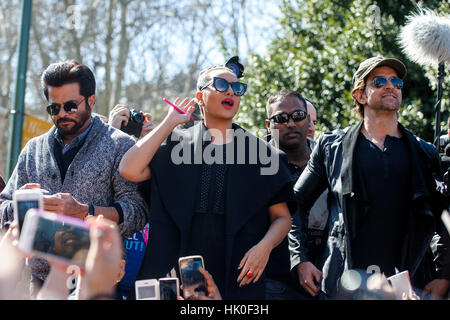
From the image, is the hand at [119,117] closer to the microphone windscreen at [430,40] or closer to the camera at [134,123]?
the camera at [134,123]

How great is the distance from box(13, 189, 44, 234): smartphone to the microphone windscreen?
3.11 meters

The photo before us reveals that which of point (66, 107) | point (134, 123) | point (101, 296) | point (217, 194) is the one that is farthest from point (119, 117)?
point (101, 296)

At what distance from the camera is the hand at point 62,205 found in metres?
3.01

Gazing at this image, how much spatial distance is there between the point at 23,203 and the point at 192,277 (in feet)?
2.73

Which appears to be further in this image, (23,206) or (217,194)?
(217,194)

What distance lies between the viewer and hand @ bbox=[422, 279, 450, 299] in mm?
3260

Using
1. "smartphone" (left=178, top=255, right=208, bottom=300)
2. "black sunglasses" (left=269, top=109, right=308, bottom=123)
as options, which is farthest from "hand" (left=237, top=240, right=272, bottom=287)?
"black sunglasses" (left=269, top=109, right=308, bottom=123)

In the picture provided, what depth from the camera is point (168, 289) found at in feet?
8.63

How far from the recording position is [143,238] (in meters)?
4.21

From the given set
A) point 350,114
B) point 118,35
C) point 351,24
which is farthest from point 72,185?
point 118,35

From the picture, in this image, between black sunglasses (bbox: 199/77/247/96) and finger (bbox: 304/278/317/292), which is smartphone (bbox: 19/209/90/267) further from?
finger (bbox: 304/278/317/292)

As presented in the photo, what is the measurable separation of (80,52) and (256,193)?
15.8 metres

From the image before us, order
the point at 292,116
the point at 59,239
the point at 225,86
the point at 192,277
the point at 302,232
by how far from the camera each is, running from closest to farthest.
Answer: the point at 59,239 < the point at 192,277 < the point at 225,86 < the point at 302,232 < the point at 292,116

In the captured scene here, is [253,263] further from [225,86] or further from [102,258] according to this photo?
[102,258]
